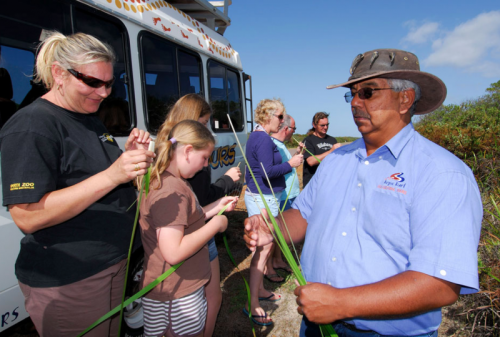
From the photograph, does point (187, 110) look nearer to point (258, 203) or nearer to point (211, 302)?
point (258, 203)

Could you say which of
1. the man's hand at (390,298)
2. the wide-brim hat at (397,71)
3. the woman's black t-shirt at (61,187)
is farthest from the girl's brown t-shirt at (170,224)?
the wide-brim hat at (397,71)

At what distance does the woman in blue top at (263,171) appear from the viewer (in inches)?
126

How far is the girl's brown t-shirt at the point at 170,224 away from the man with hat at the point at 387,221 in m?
0.39

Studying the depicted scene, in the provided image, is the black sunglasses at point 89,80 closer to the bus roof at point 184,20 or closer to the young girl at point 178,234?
the young girl at point 178,234

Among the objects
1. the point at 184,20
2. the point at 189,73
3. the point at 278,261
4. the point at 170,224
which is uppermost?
the point at 184,20

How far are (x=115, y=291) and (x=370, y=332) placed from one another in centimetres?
144

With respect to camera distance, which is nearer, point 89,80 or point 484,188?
point 89,80

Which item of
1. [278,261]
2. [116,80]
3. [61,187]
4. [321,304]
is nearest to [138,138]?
[61,187]

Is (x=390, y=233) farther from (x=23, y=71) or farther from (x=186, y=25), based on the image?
(x=186, y=25)

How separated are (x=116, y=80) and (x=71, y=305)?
2.25 m

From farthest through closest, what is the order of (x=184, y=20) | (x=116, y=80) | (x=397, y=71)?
1. (x=184, y=20)
2. (x=116, y=80)
3. (x=397, y=71)

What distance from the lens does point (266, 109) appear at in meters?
3.53

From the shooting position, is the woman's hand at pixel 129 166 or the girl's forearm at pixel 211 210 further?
the girl's forearm at pixel 211 210

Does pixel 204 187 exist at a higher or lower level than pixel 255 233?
higher
